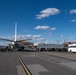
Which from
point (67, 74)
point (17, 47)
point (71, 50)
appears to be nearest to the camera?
point (67, 74)

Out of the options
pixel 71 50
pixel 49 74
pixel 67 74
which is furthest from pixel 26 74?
pixel 71 50

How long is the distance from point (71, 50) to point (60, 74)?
53431mm

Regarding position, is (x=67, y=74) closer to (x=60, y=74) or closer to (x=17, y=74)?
(x=60, y=74)

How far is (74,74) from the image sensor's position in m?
12.6

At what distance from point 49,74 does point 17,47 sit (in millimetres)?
72777

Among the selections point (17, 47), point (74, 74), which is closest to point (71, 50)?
point (17, 47)

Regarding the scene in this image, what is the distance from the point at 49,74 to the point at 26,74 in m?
1.46

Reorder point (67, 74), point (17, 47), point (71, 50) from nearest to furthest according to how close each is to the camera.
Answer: point (67, 74) → point (71, 50) → point (17, 47)

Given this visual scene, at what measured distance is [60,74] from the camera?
12.6 m

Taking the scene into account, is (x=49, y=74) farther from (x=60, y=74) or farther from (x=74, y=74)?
(x=74, y=74)

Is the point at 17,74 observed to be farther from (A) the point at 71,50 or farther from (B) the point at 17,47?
(B) the point at 17,47

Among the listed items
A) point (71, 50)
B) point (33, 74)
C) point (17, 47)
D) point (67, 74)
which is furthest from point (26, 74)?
point (17, 47)

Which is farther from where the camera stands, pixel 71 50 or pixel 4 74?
pixel 71 50

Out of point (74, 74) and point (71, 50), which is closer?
point (74, 74)
